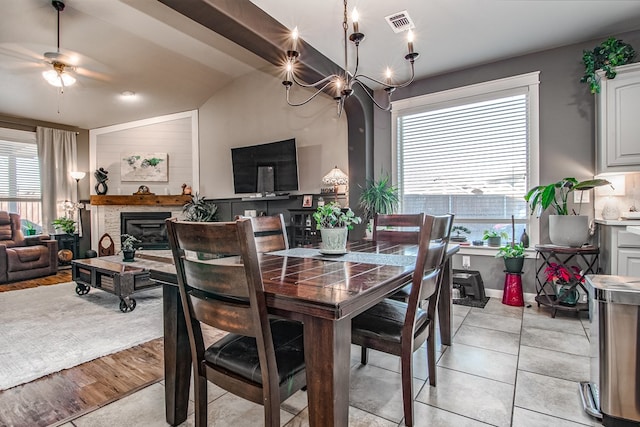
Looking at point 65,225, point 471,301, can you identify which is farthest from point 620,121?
point 65,225

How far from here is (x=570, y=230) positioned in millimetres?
2994

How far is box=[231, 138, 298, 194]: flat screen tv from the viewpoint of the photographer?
502 centimetres

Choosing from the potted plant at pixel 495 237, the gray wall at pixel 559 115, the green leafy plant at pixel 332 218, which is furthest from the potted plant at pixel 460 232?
the green leafy plant at pixel 332 218

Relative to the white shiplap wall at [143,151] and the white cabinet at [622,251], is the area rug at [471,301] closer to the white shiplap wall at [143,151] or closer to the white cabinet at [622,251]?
the white cabinet at [622,251]

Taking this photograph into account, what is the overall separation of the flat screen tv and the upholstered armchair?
3.08 meters

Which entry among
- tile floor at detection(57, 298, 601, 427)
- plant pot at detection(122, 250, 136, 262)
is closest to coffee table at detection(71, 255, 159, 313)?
plant pot at detection(122, 250, 136, 262)

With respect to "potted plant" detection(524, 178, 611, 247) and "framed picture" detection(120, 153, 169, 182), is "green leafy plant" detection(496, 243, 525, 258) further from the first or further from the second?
"framed picture" detection(120, 153, 169, 182)

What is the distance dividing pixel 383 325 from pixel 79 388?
1828mm

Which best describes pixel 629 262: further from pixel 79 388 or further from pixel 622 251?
pixel 79 388

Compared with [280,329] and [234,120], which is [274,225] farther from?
[234,120]

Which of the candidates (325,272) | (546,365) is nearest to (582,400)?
(546,365)

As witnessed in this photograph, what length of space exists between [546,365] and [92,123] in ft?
26.7

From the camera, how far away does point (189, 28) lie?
3982 millimetres

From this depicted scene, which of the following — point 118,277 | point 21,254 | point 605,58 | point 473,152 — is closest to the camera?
point 605,58
